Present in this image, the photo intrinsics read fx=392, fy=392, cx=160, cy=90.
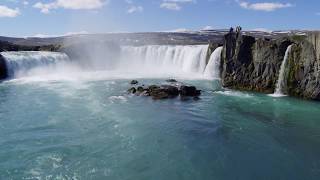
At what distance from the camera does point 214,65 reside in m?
41.2

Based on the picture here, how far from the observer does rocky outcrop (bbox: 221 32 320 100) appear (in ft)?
90.8

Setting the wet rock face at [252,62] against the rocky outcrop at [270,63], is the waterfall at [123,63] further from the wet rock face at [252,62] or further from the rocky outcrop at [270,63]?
the rocky outcrop at [270,63]

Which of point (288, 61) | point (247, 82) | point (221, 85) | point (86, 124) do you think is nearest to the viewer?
point (86, 124)

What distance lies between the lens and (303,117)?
23.2m

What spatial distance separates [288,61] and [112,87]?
15017 millimetres

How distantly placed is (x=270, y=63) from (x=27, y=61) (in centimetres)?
2803

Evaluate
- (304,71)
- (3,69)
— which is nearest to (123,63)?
(3,69)

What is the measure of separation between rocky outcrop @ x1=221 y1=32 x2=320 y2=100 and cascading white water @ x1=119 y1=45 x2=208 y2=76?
25.9 feet

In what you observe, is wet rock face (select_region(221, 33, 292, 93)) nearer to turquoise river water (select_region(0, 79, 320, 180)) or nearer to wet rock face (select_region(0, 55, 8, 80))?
turquoise river water (select_region(0, 79, 320, 180))

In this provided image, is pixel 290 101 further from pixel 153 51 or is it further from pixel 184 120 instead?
pixel 153 51

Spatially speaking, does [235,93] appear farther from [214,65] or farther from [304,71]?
[214,65]

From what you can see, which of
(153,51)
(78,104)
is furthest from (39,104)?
(153,51)

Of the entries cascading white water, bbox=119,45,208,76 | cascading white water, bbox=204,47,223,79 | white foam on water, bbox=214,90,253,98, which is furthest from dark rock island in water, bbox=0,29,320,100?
cascading white water, bbox=119,45,208,76

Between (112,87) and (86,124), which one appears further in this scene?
(112,87)
